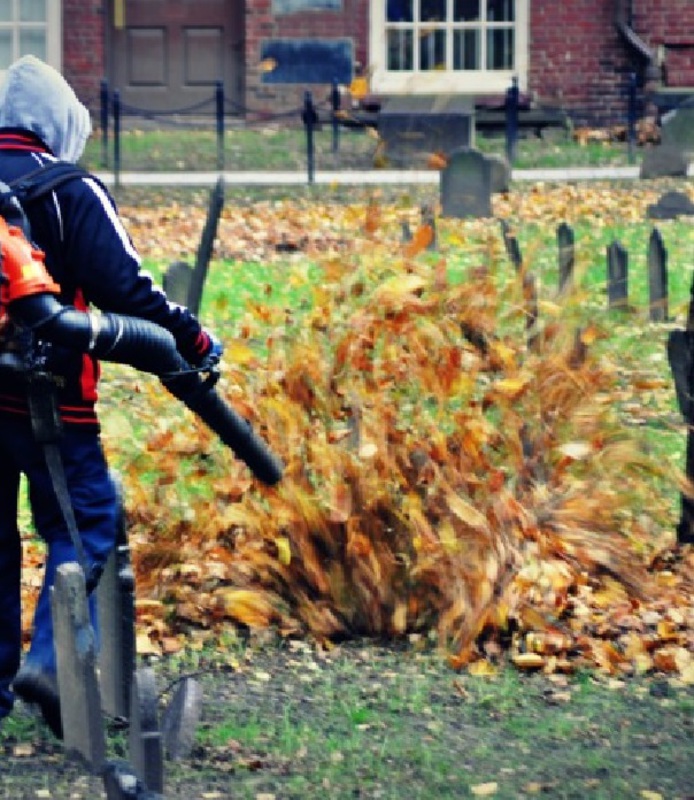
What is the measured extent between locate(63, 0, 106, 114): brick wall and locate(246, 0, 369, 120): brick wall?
1794 mm

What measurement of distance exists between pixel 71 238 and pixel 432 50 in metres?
21.6

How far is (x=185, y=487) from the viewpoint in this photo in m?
6.94

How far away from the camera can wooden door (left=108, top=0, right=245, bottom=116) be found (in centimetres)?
2573

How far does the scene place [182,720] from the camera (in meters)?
4.84

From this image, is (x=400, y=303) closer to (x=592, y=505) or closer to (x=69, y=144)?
(x=592, y=505)

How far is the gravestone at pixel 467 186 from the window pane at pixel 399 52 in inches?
334

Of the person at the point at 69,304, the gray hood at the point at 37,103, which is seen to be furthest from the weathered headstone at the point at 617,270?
the gray hood at the point at 37,103

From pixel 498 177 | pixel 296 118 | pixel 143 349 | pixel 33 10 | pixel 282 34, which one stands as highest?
pixel 33 10

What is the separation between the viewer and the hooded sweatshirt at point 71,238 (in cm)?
479

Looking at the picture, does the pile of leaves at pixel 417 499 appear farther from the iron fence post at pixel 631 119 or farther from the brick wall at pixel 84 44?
the brick wall at pixel 84 44

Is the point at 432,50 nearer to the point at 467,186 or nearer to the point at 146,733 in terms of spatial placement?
the point at 467,186

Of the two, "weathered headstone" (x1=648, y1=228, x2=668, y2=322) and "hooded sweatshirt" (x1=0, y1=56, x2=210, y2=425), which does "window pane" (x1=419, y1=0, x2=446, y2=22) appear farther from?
"hooded sweatshirt" (x1=0, y1=56, x2=210, y2=425)

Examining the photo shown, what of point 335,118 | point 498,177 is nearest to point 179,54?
point 335,118

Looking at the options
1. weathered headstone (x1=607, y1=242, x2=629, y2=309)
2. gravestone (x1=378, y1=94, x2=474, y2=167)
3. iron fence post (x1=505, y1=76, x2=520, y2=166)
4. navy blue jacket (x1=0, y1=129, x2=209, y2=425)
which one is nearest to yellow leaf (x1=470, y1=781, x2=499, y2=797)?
navy blue jacket (x1=0, y1=129, x2=209, y2=425)
